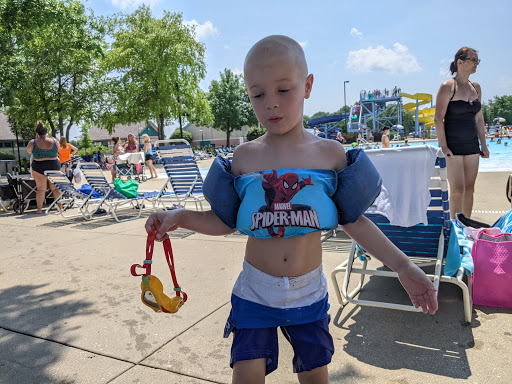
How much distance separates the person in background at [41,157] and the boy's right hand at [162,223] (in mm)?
8343

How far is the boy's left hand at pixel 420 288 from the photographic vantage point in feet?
4.35

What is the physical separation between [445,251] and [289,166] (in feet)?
6.71

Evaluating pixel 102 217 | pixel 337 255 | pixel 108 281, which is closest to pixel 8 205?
pixel 102 217

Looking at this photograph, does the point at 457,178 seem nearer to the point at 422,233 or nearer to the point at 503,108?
the point at 422,233

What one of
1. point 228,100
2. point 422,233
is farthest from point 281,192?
point 228,100

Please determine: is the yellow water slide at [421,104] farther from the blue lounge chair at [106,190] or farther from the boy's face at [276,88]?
the boy's face at [276,88]

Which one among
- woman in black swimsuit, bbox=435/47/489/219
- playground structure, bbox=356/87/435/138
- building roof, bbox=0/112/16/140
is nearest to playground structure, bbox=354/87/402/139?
playground structure, bbox=356/87/435/138

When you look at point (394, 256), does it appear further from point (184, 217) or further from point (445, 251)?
point (445, 251)

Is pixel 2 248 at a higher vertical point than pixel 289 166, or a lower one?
lower

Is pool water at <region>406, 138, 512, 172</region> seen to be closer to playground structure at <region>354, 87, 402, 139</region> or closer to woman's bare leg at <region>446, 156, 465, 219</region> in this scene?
woman's bare leg at <region>446, 156, 465, 219</region>

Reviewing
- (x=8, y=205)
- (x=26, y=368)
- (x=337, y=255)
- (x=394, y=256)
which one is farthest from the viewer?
(x=8, y=205)

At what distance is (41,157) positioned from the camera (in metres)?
8.77

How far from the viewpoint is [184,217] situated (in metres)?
1.60

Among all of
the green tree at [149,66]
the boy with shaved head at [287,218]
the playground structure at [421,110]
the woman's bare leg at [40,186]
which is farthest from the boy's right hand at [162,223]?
the playground structure at [421,110]
